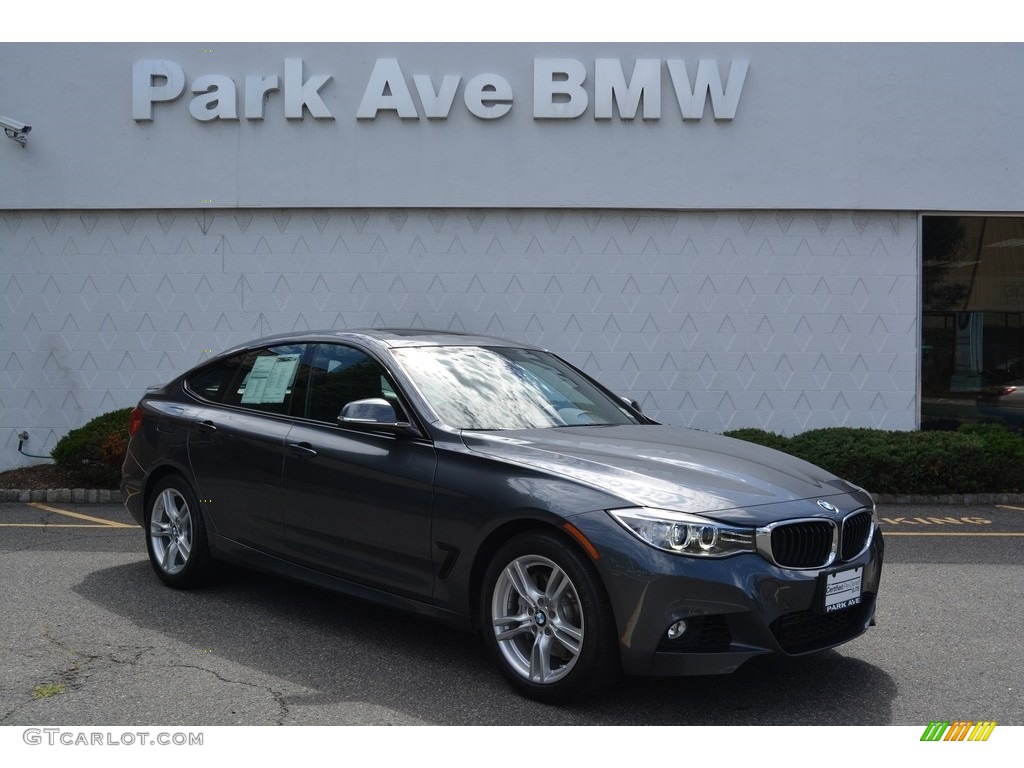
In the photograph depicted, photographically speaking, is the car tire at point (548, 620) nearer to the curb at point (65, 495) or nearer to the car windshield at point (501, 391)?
the car windshield at point (501, 391)

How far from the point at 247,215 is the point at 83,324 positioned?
246cm

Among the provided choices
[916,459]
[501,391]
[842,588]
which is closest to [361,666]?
[501,391]

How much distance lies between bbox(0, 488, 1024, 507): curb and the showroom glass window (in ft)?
6.09

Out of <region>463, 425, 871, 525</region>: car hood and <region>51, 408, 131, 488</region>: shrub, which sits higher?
<region>463, 425, 871, 525</region>: car hood

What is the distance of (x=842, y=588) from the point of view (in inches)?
177

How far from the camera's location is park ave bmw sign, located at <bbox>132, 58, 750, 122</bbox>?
12.4 metres

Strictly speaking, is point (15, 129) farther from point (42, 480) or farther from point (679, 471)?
point (679, 471)

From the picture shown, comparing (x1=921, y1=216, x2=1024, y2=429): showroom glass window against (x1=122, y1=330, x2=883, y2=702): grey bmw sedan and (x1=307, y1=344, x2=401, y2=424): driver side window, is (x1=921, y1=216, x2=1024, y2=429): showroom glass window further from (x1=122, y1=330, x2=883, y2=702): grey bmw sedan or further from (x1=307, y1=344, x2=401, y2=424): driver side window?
(x1=307, y1=344, x2=401, y2=424): driver side window

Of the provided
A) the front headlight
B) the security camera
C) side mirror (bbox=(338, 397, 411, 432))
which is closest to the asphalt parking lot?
the front headlight

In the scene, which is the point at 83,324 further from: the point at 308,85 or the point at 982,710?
the point at 982,710

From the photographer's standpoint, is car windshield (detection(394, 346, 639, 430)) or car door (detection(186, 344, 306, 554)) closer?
car windshield (detection(394, 346, 639, 430))

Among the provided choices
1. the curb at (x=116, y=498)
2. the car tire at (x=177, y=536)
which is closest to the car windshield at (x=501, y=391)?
the car tire at (x=177, y=536)

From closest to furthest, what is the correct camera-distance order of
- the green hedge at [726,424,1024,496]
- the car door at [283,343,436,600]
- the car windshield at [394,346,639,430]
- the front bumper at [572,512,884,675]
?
the front bumper at [572,512,884,675]
the car door at [283,343,436,600]
the car windshield at [394,346,639,430]
the green hedge at [726,424,1024,496]

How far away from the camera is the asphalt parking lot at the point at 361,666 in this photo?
4371 millimetres
